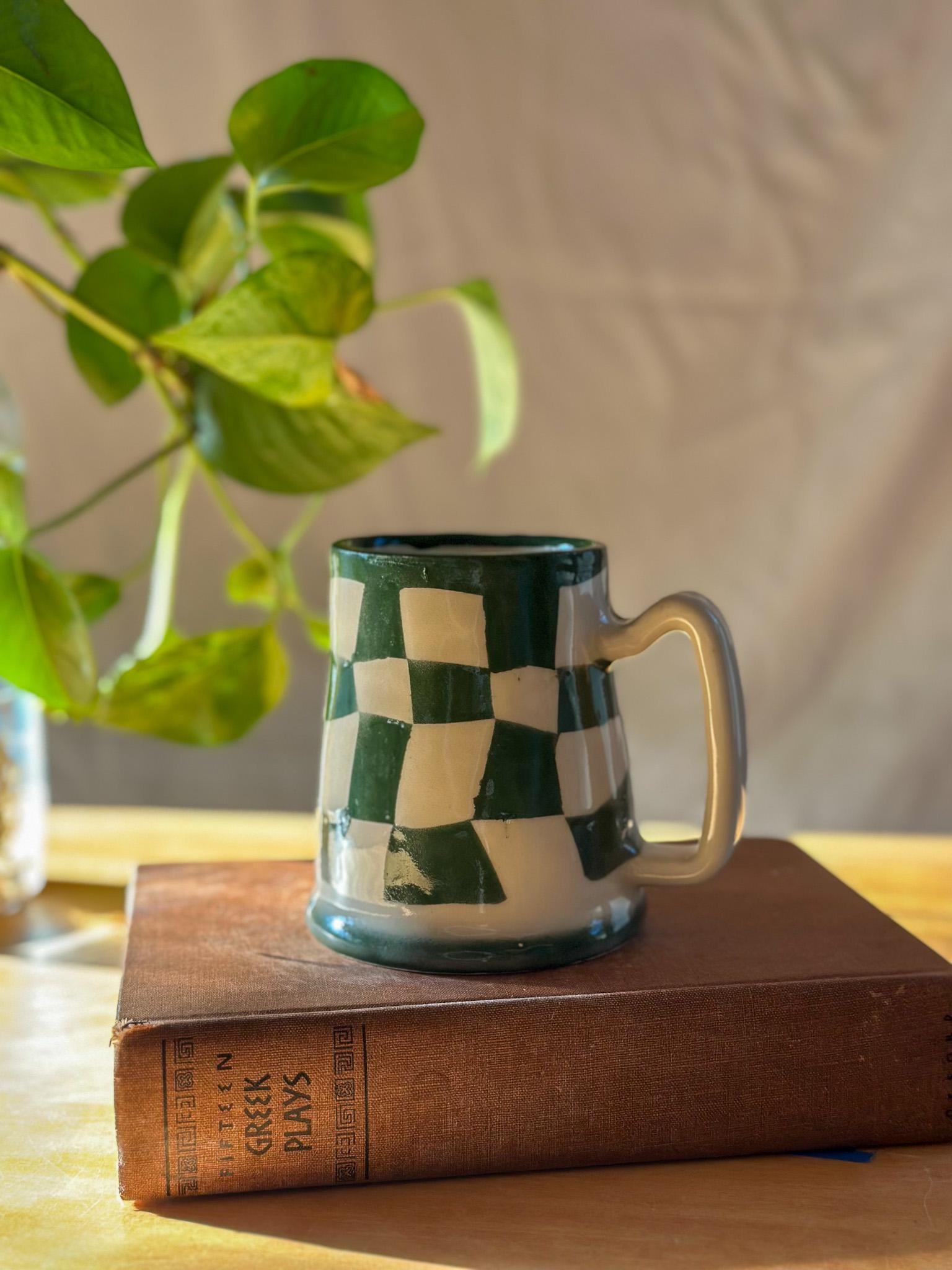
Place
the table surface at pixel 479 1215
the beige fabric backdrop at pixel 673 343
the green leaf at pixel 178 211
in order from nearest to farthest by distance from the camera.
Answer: the table surface at pixel 479 1215, the green leaf at pixel 178 211, the beige fabric backdrop at pixel 673 343

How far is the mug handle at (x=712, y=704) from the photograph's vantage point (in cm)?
43

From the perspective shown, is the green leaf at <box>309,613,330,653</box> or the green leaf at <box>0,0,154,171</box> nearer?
the green leaf at <box>0,0,154,171</box>

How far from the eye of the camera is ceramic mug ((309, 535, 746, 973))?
1.40 ft

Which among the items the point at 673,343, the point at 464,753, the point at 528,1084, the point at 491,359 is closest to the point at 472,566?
the point at 464,753

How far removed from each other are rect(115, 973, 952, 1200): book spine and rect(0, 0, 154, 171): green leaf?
0.27 meters

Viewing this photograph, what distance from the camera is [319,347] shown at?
19.9 inches

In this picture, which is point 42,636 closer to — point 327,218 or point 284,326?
point 284,326

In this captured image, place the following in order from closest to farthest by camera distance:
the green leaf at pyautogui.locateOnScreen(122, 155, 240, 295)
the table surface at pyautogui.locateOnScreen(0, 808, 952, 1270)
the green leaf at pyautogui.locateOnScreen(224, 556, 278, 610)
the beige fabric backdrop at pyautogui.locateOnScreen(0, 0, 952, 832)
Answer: the table surface at pyautogui.locateOnScreen(0, 808, 952, 1270) < the green leaf at pyautogui.locateOnScreen(122, 155, 240, 295) < the green leaf at pyautogui.locateOnScreen(224, 556, 278, 610) < the beige fabric backdrop at pyautogui.locateOnScreen(0, 0, 952, 832)

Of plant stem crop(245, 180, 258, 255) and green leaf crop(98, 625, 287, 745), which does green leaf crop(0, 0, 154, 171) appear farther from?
green leaf crop(98, 625, 287, 745)

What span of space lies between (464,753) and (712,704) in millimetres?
87

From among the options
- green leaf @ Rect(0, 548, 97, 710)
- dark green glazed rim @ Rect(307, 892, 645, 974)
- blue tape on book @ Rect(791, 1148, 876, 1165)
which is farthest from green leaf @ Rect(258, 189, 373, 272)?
blue tape on book @ Rect(791, 1148, 876, 1165)

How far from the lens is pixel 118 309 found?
610 millimetres

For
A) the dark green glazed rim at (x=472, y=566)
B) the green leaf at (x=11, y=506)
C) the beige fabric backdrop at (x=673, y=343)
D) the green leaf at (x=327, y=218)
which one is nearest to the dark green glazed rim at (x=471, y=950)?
the dark green glazed rim at (x=472, y=566)

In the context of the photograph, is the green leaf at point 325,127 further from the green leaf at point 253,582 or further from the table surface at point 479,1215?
the table surface at point 479,1215
